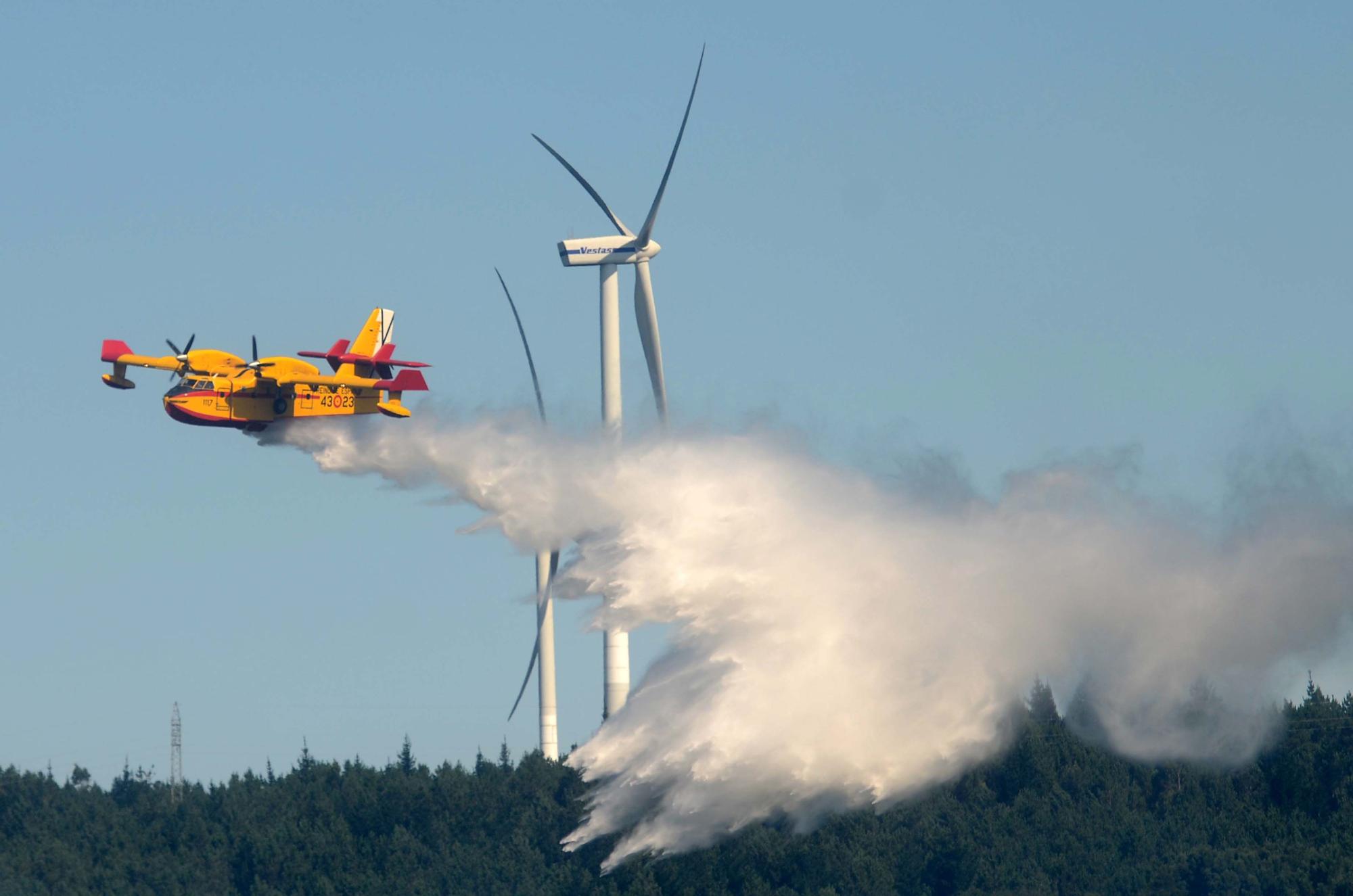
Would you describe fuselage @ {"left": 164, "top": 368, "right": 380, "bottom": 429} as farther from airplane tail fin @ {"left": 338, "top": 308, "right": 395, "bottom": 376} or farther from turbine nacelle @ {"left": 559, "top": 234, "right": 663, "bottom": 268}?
turbine nacelle @ {"left": 559, "top": 234, "right": 663, "bottom": 268}

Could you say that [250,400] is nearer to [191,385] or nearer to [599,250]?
[191,385]

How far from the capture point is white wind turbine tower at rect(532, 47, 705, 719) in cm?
6875

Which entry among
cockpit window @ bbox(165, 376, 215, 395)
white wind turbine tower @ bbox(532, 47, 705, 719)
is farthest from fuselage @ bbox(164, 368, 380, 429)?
white wind turbine tower @ bbox(532, 47, 705, 719)

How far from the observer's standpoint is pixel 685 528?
50375 mm

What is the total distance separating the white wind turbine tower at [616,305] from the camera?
68.8 metres

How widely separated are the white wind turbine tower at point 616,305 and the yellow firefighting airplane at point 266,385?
54.1 ft

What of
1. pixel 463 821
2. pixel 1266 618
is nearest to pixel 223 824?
pixel 463 821

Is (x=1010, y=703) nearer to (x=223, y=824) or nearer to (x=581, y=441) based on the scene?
(x=581, y=441)

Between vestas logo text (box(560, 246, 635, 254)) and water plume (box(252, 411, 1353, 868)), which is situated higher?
vestas logo text (box(560, 246, 635, 254))

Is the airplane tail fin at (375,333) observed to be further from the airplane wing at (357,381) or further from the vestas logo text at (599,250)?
the vestas logo text at (599,250)

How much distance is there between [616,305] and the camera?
70.7 m

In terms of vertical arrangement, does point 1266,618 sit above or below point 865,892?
above

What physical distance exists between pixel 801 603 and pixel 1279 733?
47443mm

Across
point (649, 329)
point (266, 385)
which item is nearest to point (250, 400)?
point (266, 385)
